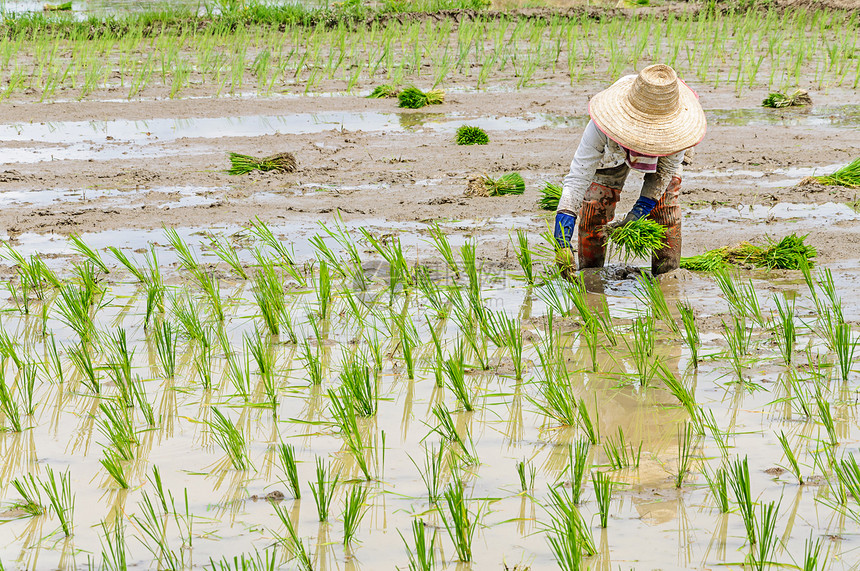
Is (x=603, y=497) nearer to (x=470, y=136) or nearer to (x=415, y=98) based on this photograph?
(x=470, y=136)

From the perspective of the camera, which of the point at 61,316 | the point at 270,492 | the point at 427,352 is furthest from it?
the point at 61,316

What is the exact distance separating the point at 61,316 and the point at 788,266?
10.7 ft

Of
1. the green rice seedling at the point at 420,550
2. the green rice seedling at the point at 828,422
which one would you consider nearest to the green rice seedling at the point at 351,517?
the green rice seedling at the point at 420,550

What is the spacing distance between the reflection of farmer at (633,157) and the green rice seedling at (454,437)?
136 centimetres

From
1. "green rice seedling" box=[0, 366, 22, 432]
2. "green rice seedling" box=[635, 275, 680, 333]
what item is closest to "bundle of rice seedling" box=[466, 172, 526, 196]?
"green rice seedling" box=[635, 275, 680, 333]

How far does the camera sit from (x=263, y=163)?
634cm

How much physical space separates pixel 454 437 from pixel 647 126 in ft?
5.29

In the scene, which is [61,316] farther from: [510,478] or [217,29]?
[217,29]

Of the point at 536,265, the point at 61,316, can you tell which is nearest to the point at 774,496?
the point at 536,265

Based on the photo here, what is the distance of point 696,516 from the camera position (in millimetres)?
2271

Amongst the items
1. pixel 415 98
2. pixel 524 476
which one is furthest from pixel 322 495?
pixel 415 98

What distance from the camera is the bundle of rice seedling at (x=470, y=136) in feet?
23.3

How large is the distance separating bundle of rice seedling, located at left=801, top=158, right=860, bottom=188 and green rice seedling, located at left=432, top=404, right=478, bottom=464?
150 inches

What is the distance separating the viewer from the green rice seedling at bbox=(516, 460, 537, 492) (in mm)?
2334
